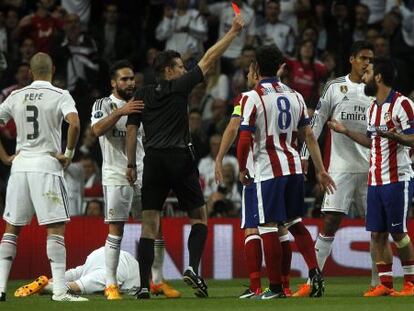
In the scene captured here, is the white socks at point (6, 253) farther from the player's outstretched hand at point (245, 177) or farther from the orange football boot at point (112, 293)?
the player's outstretched hand at point (245, 177)

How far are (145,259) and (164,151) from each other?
3.65 ft

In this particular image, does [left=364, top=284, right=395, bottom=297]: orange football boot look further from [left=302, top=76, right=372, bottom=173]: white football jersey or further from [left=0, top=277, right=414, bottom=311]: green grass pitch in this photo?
[left=302, top=76, right=372, bottom=173]: white football jersey

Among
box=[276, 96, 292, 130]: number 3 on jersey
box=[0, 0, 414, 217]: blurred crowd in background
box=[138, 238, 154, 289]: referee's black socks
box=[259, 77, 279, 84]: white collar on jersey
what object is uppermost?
box=[0, 0, 414, 217]: blurred crowd in background

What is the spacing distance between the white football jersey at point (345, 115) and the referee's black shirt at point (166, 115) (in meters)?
1.89

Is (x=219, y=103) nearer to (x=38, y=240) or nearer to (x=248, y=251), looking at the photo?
(x=38, y=240)

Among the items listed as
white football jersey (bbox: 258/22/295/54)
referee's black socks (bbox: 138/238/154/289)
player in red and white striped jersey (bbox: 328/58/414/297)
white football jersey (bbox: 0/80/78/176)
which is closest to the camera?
white football jersey (bbox: 0/80/78/176)

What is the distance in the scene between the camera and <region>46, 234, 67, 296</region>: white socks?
41.6ft

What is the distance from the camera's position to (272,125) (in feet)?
41.4

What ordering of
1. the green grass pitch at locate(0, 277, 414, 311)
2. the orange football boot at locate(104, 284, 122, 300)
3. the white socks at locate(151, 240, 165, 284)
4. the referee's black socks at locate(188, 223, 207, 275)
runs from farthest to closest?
the white socks at locate(151, 240, 165, 284)
the orange football boot at locate(104, 284, 122, 300)
the referee's black socks at locate(188, 223, 207, 275)
the green grass pitch at locate(0, 277, 414, 311)

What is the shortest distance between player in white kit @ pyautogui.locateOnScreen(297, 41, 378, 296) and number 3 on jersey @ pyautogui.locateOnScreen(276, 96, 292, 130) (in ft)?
5.71

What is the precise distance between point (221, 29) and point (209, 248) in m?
6.12

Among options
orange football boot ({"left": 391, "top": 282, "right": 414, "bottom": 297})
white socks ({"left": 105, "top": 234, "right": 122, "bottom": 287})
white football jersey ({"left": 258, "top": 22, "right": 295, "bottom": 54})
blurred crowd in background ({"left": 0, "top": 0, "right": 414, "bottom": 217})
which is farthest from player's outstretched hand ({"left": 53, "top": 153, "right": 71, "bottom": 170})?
white football jersey ({"left": 258, "top": 22, "right": 295, "bottom": 54})

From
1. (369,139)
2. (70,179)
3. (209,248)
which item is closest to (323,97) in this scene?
(369,139)

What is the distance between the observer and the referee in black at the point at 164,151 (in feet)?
43.0
